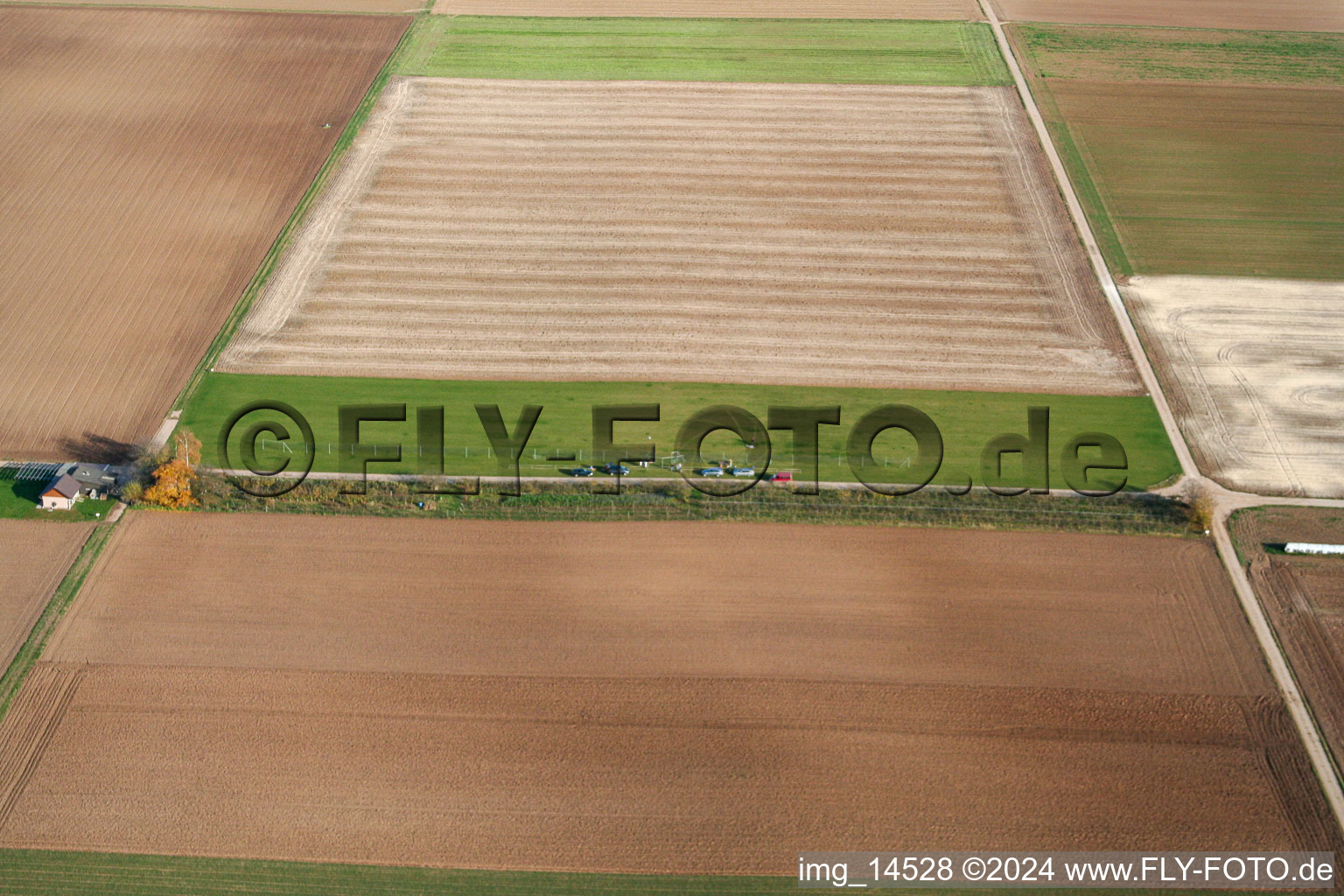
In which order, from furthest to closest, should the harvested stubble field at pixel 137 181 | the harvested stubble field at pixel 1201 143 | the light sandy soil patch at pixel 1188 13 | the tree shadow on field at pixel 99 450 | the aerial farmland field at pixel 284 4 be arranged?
the aerial farmland field at pixel 284 4
the light sandy soil patch at pixel 1188 13
the harvested stubble field at pixel 1201 143
the harvested stubble field at pixel 137 181
the tree shadow on field at pixel 99 450

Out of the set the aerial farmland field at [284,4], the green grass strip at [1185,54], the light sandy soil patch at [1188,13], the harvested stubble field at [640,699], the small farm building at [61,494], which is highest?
the aerial farmland field at [284,4]

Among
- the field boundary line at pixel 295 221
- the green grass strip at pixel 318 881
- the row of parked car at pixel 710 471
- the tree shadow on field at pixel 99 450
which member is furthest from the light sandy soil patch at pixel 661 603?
the field boundary line at pixel 295 221

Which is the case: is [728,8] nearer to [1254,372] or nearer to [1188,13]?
[1188,13]

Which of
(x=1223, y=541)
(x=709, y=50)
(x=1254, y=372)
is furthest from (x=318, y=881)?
(x=709, y=50)

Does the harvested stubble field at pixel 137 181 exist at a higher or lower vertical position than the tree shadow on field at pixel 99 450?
higher

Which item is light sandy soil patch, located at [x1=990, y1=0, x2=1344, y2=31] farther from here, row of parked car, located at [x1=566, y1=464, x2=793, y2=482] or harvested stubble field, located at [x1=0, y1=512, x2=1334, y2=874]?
harvested stubble field, located at [x1=0, y1=512, x2=1334, y2=874]

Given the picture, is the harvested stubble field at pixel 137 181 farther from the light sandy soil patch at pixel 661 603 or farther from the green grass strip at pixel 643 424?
the light sandy soil patch at pixel 661 603

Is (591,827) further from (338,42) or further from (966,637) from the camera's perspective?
(338,42)
